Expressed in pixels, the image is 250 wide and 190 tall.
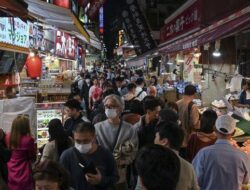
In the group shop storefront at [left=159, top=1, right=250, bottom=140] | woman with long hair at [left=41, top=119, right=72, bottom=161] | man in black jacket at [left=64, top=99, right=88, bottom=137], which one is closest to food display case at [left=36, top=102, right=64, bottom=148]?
man in black jacket at [left=64, top=99, right=88, bottom=137]

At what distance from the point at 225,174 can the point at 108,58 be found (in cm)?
9094

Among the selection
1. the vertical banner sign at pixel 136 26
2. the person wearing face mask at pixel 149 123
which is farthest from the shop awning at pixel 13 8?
the vertical banner sign at pixel 136 26

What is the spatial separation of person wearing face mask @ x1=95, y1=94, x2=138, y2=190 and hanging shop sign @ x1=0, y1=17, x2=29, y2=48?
151 inches

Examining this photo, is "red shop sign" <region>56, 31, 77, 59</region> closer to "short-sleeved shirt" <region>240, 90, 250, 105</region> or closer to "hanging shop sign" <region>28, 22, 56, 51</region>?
"hanging shop sign" <region>28, 22, 56, 51</region>

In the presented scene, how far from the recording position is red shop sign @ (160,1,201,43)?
1755 cm

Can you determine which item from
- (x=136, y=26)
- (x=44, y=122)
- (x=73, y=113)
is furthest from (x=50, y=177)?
(x=136, y=26)

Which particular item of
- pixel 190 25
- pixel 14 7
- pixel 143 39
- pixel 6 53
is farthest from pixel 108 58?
pixel 14 7

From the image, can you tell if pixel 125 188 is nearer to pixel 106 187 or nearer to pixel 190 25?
pixel 106 187

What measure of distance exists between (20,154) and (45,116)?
9.76 ft

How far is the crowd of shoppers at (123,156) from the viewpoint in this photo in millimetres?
2977

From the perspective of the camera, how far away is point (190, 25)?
751 inches

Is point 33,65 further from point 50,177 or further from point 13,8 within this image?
point 50,177

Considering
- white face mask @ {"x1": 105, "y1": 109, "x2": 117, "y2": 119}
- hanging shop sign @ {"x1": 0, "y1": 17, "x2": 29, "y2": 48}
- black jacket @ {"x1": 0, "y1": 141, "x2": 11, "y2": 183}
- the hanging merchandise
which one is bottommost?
black jacket @ {"x1": 0, "y1": 141, "x2": 11, "y2": 183}

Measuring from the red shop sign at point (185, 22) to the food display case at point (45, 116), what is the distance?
364 inches
